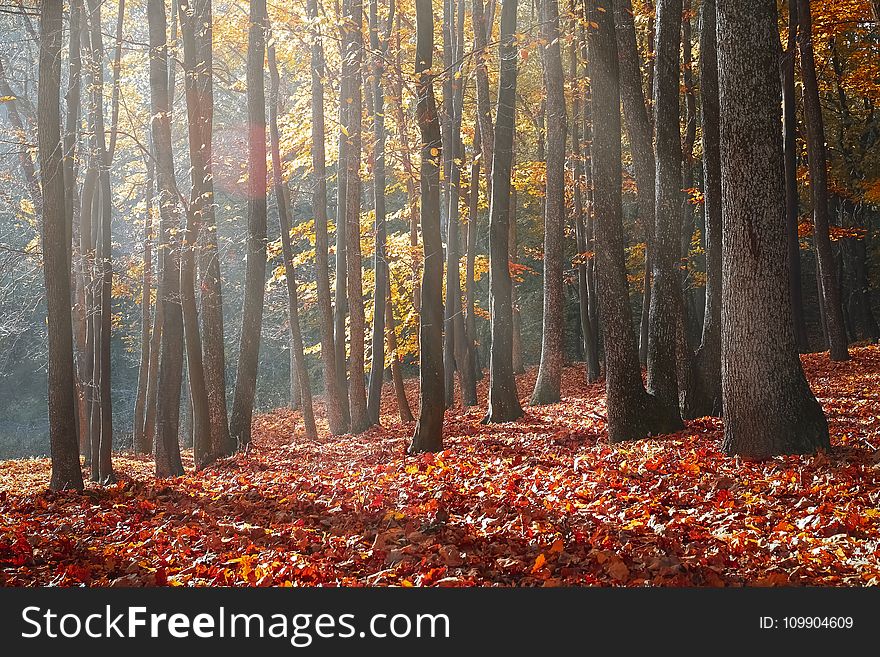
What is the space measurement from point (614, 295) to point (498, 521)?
169 inches

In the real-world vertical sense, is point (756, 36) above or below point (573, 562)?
above

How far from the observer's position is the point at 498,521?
6.68 m

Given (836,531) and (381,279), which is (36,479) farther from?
(836,531)

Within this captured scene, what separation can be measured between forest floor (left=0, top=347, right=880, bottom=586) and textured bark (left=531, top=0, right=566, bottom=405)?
5.05 meters

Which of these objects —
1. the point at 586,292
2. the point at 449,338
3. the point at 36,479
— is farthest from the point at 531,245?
the point at 36,479

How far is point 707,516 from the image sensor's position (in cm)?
629

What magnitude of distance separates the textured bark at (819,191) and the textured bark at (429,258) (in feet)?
32.6

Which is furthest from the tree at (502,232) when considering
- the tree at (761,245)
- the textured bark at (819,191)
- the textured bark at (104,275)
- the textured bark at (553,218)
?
the textured bark at (819,191)

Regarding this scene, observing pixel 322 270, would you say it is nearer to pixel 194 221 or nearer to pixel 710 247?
pixel 194 221

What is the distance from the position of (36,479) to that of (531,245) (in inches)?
883

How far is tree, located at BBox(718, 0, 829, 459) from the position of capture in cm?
770

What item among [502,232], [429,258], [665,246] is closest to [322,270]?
[502,232]

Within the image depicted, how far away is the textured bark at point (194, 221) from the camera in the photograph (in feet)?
40.1

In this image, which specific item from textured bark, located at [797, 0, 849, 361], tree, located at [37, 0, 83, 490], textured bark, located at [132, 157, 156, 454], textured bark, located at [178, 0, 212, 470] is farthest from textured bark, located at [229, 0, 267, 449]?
textured bark, located at [797, 0, 849, 361]
